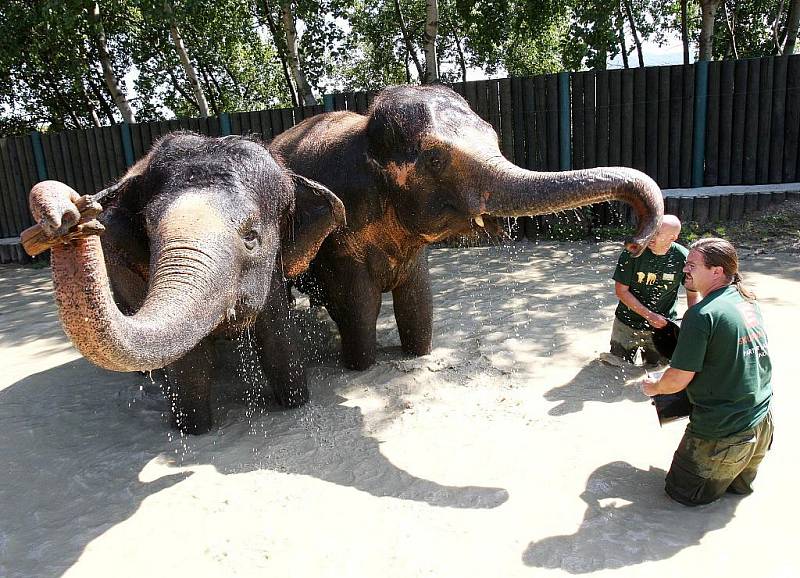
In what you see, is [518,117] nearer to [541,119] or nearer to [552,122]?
[541,119]

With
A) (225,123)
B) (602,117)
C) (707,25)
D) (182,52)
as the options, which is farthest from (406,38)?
(602,117)

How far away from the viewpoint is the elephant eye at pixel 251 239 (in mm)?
3480

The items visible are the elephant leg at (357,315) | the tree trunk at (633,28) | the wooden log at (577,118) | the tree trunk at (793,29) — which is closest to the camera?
the elephant leg at (357,315)

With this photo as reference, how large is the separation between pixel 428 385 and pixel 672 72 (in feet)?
25.8

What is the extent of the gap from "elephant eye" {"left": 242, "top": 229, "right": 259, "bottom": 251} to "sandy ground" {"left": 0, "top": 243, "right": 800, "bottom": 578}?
4.34 feet

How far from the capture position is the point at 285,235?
4172mm

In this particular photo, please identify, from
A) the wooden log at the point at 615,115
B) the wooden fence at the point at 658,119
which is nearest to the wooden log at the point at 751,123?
the wooden fence at the point at 658,119

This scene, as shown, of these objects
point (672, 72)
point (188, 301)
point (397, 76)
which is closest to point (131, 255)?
point (188, 301)

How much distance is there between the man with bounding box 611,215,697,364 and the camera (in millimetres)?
4426

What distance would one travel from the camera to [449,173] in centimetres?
387

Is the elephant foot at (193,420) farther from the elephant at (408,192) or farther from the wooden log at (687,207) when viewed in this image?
the wooden log at (687,207)

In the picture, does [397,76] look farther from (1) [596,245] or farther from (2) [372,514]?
(2) [372,514]

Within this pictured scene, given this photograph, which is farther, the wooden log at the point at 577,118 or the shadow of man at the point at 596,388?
the wooden log at the point at 577,118

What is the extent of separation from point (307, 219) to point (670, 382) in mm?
2408
